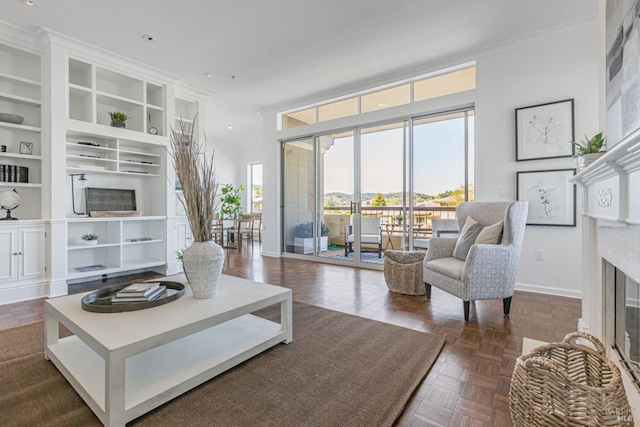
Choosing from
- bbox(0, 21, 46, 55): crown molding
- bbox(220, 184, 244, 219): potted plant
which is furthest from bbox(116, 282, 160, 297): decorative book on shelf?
bbox(220, 184, 244, 219): potted plant

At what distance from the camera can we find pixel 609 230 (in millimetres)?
1488

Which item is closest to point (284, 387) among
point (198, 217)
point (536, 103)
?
point (198, 217)

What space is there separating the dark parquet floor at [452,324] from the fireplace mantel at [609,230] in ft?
1.56

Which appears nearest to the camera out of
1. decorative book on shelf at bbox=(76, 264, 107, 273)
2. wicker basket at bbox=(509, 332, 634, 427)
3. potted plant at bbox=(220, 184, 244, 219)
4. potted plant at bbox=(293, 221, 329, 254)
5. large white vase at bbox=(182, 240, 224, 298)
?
wicker basket at bbox=(509, 332, 634, 427)

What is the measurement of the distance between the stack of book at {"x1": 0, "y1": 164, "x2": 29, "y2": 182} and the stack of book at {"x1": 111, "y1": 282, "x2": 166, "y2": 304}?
2735 millimetres

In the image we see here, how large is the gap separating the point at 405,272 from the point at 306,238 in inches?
104

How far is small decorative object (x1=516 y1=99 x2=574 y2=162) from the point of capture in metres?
3.22

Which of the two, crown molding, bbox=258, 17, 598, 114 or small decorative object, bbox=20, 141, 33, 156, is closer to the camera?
crown molding, bbox=258, 17, 598, 114

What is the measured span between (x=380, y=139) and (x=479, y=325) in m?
3.08

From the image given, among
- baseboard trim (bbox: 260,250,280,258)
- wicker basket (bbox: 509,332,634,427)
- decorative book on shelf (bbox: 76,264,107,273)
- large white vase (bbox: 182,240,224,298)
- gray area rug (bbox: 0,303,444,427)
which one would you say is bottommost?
gray area rug (bbox: 0,303,444,427)

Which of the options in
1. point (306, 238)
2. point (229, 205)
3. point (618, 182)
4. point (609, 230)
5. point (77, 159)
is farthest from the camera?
point (229, 205)

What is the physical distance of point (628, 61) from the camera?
1.25 meters

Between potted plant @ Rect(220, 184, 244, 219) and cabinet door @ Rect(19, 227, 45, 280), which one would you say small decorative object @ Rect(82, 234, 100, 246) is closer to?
cabinet door @ Rect(19, 227, 45, 280)

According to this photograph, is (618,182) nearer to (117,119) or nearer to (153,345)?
(153,345)
